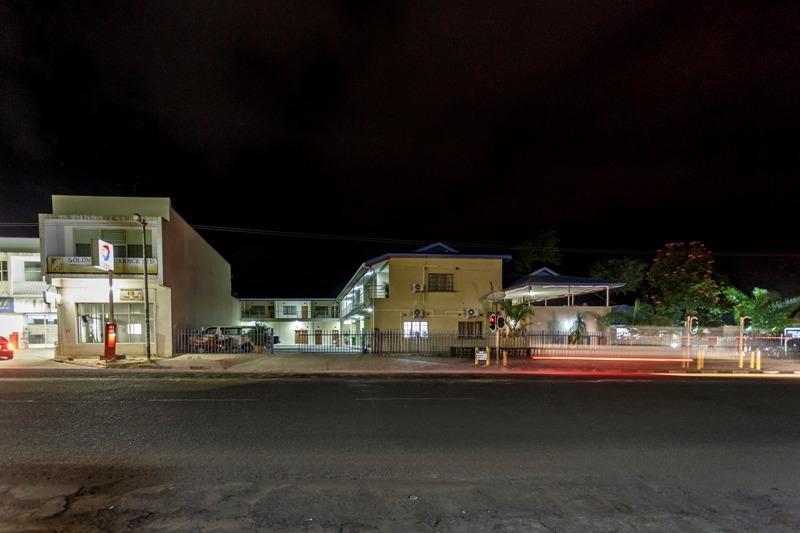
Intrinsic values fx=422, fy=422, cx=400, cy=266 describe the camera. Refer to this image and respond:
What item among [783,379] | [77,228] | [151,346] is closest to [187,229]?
[77,228]

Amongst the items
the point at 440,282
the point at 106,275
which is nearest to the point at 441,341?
the point at 440,282

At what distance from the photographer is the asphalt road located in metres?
4.17

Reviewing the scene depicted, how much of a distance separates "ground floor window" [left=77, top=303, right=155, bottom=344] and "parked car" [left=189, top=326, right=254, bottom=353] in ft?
7.30

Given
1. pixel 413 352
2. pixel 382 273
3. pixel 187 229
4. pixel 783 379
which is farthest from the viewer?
pixel 382 273

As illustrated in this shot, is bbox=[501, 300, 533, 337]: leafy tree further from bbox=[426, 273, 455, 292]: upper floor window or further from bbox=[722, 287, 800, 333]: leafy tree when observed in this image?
bbox=[722, 287, 800, 333]: leafy tree

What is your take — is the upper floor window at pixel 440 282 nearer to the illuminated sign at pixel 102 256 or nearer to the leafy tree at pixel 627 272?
the illuminated sign at pixel 102 256

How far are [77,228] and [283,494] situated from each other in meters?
20.2

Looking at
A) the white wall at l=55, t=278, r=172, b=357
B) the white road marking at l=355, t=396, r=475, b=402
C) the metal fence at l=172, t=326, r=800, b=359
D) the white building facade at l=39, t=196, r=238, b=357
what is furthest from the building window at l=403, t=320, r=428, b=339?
the white road marking at l=355, t=396, r=475, b=402

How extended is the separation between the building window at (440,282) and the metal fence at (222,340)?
32.4 ft

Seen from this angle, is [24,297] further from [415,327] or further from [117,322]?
[415,327]

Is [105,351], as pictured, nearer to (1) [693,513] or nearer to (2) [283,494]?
(2) [283,494]

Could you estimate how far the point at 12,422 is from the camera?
7473 millimetres

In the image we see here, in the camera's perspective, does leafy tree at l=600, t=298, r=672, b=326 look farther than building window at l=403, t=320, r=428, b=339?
No

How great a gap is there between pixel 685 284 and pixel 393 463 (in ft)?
91.8
